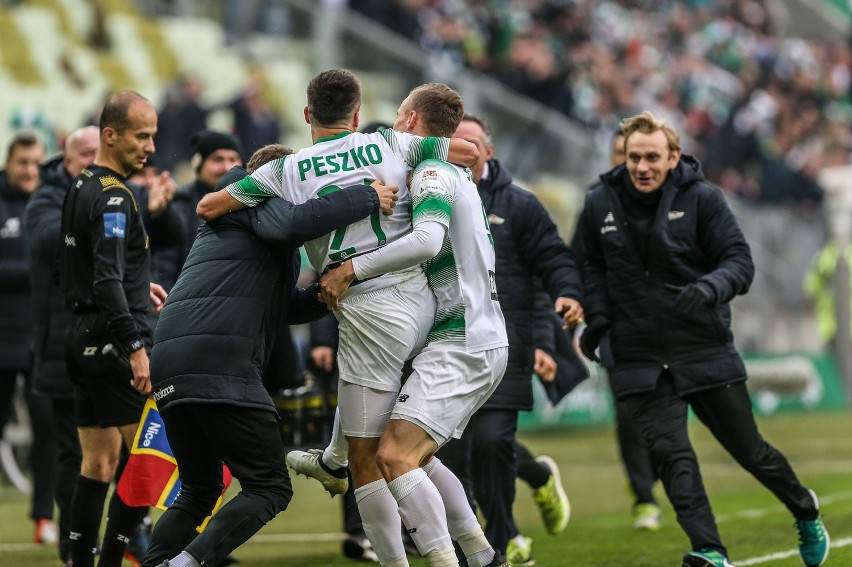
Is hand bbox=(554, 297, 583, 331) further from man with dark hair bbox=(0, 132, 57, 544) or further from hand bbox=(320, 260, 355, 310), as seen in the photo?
man with dark hair bbox=(0, 132, 57, 544)

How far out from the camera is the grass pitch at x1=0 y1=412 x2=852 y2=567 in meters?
7.64

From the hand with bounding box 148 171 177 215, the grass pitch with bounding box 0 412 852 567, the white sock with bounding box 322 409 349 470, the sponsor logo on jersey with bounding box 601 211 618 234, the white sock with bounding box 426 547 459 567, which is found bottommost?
the grass pitch with bounding box 0 412 852 567

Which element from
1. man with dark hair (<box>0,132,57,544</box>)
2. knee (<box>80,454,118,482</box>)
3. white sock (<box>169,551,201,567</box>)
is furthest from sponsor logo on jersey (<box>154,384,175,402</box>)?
man with dark hair (<box>0,132,57,544</box>)

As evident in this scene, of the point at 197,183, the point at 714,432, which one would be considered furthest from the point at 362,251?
the point at 197,183

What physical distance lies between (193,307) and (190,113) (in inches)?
407

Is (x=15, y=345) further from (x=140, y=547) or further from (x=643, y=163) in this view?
(x=643, y=163)

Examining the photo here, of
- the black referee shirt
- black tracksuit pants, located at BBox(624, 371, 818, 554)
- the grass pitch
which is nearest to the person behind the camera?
the black referee shirt

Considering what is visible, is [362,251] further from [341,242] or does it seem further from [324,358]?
[324,358]

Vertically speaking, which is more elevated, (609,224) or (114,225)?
(114,225)

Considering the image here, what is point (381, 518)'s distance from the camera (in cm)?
545

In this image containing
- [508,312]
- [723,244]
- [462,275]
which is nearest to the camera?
[462,275]

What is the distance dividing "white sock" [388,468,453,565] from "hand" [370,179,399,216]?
98 centimetres

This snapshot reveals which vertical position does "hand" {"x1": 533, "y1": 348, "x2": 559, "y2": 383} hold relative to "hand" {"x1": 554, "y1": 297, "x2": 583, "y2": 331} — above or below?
below

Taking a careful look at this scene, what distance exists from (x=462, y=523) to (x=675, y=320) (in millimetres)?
1675
